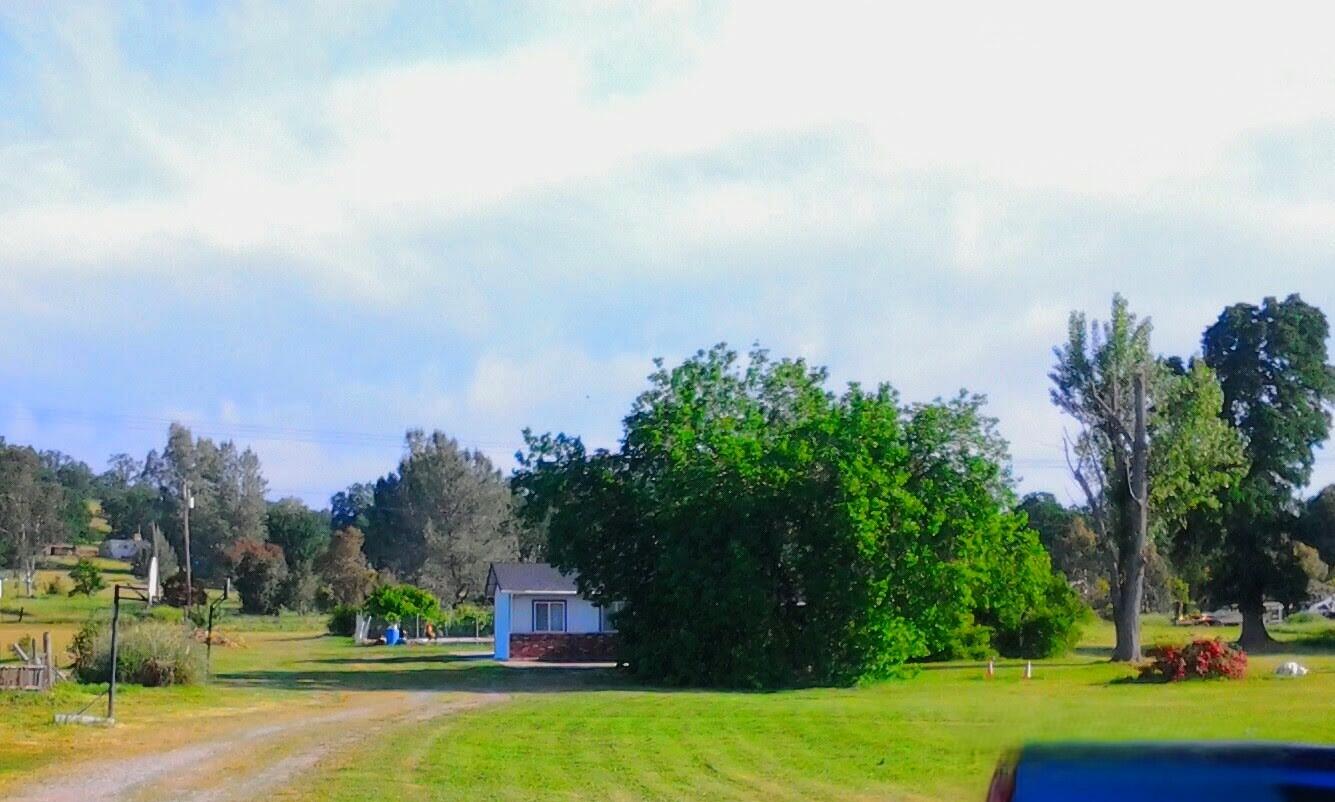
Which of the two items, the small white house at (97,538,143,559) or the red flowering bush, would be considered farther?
the small white house at (97,538,143,559)

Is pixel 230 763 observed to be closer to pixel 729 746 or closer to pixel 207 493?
pixel 729 746

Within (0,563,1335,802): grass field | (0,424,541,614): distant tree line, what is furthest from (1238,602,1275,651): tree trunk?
(0,424,541,614): distant tree line

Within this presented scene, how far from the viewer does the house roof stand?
53.7m

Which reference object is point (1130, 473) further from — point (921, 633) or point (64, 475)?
point (64, 475)

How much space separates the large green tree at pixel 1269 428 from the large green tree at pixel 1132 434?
8190 millimetres

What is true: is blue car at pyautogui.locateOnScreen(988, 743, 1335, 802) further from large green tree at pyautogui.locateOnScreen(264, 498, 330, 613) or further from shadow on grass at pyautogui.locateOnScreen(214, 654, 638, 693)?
large green tree at pyautogui.locateOnScreen(264, 498, 330, 613)

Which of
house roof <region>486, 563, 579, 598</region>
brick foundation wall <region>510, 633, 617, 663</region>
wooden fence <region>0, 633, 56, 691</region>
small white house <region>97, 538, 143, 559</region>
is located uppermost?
small white house <region>97, 538, 143, 559</region>

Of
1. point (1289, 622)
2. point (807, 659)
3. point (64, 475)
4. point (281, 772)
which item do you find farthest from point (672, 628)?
point (64, 475)

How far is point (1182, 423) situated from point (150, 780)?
38572mm

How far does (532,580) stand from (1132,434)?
23.2 meters

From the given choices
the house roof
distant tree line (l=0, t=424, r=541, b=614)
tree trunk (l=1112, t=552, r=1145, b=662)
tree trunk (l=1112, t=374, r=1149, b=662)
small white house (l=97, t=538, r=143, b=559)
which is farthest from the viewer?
small white house (l=97, t=538, r=143, b=559)

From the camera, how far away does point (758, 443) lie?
36594 mm

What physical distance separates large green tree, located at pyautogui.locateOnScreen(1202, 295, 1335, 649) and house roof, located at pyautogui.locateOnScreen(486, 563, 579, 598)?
1025 inches

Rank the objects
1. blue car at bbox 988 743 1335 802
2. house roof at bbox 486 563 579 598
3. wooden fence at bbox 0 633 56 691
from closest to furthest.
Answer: blue car at bbox 988 743 1335 802 → wooden fence at bbox 0 633 56 691 → house roof at bbox 486 563 579 598
